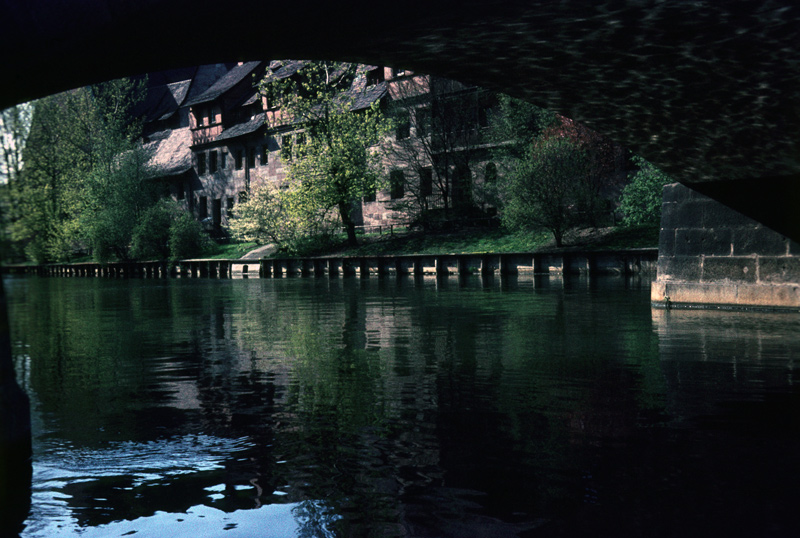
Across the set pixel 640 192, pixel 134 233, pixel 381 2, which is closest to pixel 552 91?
pixel 381 2

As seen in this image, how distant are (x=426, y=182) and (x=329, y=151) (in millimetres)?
6194

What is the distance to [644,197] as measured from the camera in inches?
1313

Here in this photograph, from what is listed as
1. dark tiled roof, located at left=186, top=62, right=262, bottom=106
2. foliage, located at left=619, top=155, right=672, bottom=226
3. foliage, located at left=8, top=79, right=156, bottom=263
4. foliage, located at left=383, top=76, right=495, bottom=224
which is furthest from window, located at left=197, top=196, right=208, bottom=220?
foliage, located at left=619, top=155, right=672, bottom=226

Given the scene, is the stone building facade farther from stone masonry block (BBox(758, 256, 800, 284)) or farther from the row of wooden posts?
stone masonry block (BBox(758, 256, 800, 284))

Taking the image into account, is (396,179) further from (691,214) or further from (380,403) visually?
(380,403)

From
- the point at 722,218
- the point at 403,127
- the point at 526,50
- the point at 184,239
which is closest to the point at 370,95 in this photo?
the point at 403,127

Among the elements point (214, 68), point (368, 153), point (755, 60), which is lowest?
point (755, 60)

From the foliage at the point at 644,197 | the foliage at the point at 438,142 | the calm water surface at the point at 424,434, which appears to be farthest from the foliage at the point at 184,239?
the calm water surface at the point at 424,434

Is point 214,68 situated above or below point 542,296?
above

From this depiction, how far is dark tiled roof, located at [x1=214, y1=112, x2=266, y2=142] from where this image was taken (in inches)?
2269

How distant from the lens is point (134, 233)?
171ft

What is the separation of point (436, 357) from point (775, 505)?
5777mm

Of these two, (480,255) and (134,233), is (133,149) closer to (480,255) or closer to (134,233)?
(134,233)

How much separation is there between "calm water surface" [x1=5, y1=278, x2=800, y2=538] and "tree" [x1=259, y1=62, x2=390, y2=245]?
31287mm
